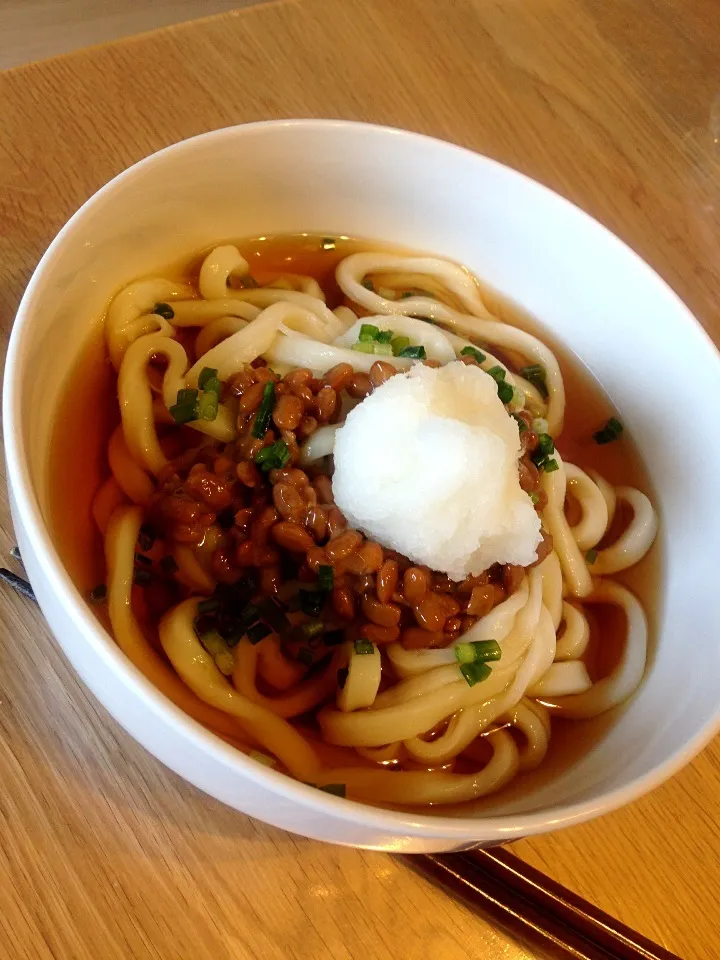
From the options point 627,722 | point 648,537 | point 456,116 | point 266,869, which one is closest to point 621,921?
point 627,722

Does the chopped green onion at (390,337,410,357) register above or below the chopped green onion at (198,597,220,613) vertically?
above

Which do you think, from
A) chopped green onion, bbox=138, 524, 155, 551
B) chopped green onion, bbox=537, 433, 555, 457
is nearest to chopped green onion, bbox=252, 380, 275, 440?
chopped green onion, bbox=138, 524, 155, 551

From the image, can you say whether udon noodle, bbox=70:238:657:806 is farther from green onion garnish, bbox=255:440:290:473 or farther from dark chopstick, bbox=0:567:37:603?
dark chopstick, bbox=0:567:37:603

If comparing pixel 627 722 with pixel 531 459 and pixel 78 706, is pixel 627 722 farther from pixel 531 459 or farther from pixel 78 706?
pixel 78 706

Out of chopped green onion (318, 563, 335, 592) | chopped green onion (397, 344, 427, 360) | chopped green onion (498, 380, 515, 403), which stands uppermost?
chopped green onion (498, 380, 515, 403)

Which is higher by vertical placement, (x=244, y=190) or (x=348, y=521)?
(x=244, y=190)

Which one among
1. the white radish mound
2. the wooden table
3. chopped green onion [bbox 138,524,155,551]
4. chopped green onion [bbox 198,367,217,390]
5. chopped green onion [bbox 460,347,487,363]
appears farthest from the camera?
chopped green onion [bbox 460,347,487,363]

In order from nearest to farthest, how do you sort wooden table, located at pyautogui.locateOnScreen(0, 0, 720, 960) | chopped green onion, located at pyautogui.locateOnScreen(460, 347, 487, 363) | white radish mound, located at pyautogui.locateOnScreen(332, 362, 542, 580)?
wooden table, located at pyautogui.locateOnScreen(0, 0, 720, 960), white radish mound, located at pyautogui.locateOnScreen(332, 362, 542, 580), chopped green onion, located at pyautogui.locateOnScreen(460, 347, 487, 363)
